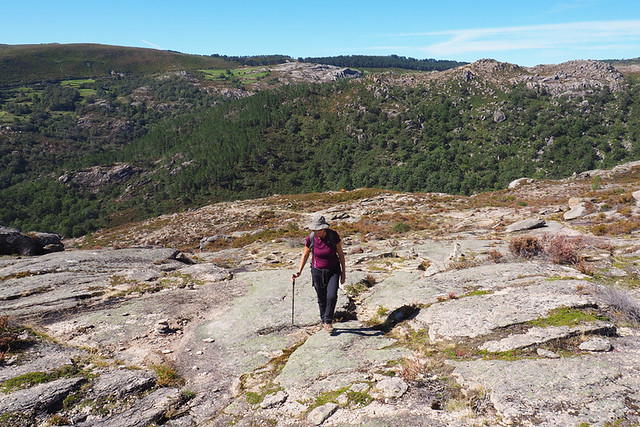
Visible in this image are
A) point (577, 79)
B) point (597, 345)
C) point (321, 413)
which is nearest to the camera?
point (321, 413)

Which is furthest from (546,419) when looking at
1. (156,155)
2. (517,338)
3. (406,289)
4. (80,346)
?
(156,155)

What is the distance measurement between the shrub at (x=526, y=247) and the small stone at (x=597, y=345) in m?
6.07

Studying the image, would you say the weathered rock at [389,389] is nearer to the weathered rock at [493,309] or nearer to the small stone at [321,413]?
the small stone at [321,413]

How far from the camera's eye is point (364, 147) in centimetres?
13088

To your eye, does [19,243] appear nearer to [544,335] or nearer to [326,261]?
[326,261]

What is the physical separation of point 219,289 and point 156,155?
165 m

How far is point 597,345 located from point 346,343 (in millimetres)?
4771

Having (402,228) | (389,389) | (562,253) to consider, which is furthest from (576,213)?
(389,389)

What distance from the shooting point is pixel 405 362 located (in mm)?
6023

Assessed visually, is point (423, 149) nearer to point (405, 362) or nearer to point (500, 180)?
point (500, 180)

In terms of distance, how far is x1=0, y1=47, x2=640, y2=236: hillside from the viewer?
101 m

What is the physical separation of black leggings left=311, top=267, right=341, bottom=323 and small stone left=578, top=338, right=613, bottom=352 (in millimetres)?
4931

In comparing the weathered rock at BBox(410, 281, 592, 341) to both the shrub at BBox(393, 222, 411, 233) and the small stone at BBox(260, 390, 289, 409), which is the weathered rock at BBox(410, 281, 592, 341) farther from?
the shrub at BBox(393, 222, 411, 233)

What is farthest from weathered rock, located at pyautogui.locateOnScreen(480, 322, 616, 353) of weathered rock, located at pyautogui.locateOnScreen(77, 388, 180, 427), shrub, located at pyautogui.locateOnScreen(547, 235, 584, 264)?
weathered rock, located at pyautogui.locateOnScreen(77, 388, 180, 427)
